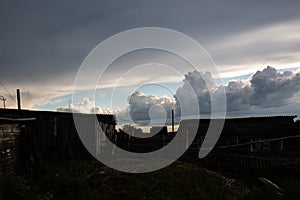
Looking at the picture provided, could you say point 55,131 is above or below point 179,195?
above

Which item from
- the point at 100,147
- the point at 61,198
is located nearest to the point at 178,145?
the point at 100,147

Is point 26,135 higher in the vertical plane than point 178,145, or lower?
higher

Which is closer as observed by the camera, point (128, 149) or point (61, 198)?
point (61, 198)

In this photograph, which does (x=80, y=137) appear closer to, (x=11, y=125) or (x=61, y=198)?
(x=11, y=125)

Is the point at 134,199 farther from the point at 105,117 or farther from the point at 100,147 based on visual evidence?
the point at 105,117

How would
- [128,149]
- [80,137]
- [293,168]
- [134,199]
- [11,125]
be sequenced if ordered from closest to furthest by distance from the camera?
[134,199] < [11,125] < [293,168] < [80,137] < [128,149]

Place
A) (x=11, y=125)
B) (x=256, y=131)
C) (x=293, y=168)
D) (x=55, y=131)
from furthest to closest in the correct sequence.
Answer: (x=256, y=131)
(x=55, y=131)
(x=293, y=168)
(x=11, y=125)

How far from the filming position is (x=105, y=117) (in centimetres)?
2775

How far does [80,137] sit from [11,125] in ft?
28.8

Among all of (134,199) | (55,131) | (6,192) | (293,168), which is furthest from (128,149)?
(6,192)

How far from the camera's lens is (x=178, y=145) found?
25.1 m

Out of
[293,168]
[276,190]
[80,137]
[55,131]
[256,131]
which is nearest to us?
[276,190]

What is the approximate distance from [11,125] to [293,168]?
482 inches

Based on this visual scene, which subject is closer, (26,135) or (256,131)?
(26,135)
